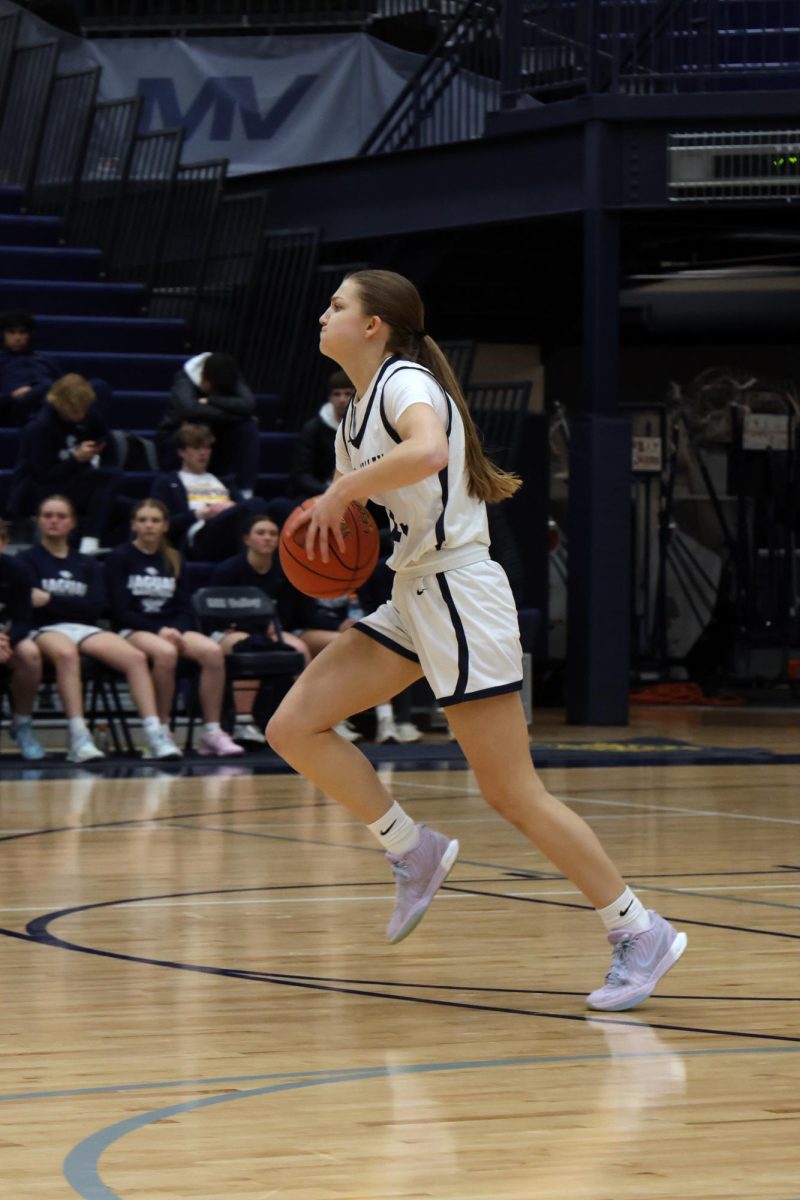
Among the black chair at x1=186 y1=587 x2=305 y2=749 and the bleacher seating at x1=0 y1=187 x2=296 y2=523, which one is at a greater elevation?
the bleacher seating at x1=0 y1=187 x2=296 y2=523

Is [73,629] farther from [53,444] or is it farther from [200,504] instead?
[200,504]

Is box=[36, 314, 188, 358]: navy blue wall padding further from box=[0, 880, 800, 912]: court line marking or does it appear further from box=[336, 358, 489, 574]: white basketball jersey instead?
box=[336, 358, 489, 574]: white basketball jersey

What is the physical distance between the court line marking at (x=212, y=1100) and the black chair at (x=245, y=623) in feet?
25.4

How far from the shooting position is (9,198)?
57.5ft

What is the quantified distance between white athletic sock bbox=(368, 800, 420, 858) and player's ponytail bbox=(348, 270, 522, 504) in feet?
2.67

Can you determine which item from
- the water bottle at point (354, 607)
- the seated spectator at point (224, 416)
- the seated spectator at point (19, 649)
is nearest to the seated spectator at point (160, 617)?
the seated spectator at point (19, 649)

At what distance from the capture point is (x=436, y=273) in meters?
17.5

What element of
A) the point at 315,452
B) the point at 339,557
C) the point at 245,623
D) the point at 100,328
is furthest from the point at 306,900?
the point at 100,328

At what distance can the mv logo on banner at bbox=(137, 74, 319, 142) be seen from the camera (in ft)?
56.3

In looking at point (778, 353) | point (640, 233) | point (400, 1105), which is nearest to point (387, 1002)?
point (400, 1105)

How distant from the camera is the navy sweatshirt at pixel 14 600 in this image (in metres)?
11.1

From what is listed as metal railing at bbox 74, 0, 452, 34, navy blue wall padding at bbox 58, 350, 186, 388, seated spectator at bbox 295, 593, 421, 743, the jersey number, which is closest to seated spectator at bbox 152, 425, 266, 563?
seated spectator at bbox 295, 593, 421, 743

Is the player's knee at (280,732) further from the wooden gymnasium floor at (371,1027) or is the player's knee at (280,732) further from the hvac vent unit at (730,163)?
the hvac vent unit at (730,163)

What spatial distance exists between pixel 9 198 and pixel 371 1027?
45.7 feet
